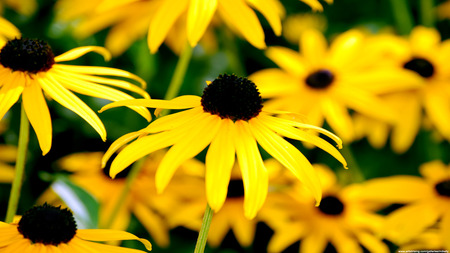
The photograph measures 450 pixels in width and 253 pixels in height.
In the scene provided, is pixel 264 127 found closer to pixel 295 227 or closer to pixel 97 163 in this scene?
pixel 295 227

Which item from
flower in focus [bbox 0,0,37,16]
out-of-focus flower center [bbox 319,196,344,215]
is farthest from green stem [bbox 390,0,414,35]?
flower in focus [bbox 0,0,37,16]

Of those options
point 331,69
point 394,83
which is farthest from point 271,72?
point 394,83

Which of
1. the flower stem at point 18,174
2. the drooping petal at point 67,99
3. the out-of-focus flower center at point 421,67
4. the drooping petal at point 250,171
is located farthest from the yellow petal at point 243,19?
the out-of-focus flower center at point 421,67

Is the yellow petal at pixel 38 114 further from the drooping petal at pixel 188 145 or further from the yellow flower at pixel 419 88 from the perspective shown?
the yellow flower at pixel 419 88

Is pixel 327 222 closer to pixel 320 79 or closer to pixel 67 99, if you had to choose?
pixel 320 79

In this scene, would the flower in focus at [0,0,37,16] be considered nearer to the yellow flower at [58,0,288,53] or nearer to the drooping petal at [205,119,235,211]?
the yellow flower at [58,0,288,53]

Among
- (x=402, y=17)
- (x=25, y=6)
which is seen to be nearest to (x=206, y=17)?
(x=25, y=6)

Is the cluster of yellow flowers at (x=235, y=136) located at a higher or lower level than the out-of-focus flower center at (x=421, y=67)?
lower
